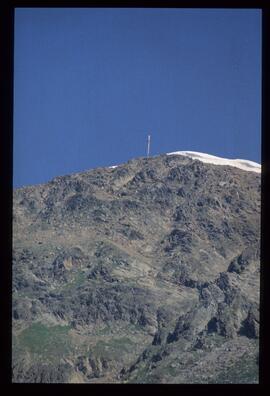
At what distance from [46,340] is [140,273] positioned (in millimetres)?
16896

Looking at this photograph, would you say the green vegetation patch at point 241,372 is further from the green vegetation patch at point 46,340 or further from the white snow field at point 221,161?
the white snow field at point 221,161

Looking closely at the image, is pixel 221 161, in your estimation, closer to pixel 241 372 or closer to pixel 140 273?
Result: pixel 140 273

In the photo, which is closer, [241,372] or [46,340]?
[241,372]

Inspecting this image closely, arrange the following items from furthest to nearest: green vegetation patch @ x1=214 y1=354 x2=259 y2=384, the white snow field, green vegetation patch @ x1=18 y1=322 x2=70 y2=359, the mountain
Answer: the white snow field < green vegetation patch @ x1=18 y1=322 x2=70 y2=359 < the mountain < green vegetation patch @ x1=214 y1=354 x2=259 y2=384

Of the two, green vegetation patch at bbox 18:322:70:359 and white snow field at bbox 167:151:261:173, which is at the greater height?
white snow field at bbox 167:151:261:173

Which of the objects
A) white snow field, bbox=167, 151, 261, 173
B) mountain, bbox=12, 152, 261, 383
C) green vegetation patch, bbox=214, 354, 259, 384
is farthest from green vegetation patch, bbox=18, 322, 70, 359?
white snow field, bbox=167, 151, 261, 173

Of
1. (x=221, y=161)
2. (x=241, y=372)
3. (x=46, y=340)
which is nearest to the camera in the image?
(x=241, y=372)

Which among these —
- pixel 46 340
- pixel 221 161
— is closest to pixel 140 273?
pixel 46 340

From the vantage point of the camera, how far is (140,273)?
112188mm

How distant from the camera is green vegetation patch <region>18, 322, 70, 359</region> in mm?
96875

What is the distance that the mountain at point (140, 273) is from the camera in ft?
298

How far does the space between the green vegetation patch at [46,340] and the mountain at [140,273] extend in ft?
0.51

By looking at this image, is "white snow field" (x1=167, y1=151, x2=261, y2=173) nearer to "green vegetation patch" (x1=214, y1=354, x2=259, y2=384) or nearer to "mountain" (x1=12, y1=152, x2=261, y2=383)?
"mountain" (x1=12, y1=152, x2=261, y2=383)

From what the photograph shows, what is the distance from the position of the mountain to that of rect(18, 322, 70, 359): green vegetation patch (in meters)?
0.15
